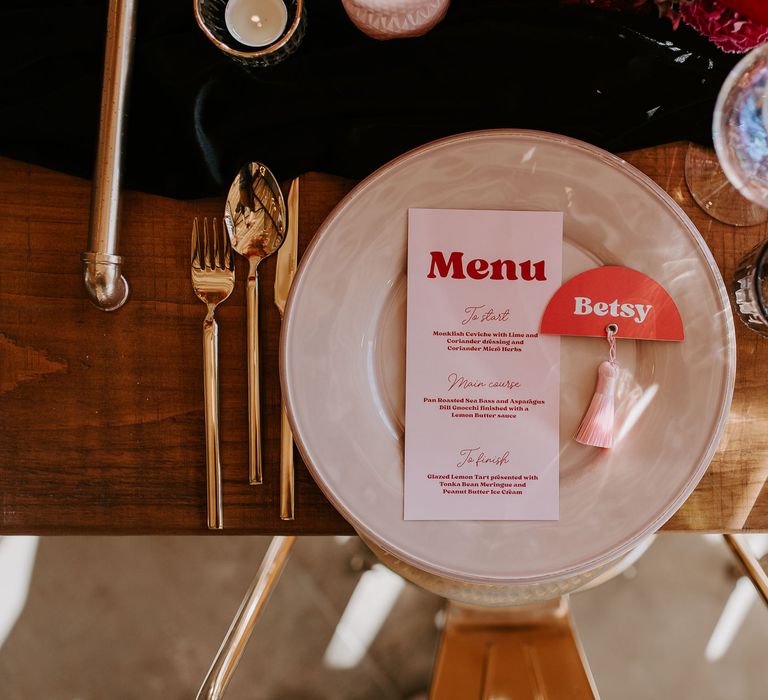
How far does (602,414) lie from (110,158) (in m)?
0.50

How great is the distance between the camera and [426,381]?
1.77ft

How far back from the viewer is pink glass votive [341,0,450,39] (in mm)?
544

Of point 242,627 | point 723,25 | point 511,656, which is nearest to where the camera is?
point 723,25

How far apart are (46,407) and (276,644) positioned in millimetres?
780

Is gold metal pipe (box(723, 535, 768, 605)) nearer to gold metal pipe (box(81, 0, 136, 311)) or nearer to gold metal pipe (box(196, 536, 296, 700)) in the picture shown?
gold metal pipe (box(196, 536, 296, 700))

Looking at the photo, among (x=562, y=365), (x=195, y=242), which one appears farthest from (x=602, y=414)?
(x=195, y=242)

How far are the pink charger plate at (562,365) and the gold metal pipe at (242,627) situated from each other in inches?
10.7

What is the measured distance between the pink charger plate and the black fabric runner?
77 mm

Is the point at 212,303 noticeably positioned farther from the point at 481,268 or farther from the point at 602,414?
the point at 602,414

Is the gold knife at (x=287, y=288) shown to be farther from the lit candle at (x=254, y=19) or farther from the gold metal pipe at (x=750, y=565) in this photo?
the gold metal pipe at (x=750, y=565)

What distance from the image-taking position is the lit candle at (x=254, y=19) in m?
0.59

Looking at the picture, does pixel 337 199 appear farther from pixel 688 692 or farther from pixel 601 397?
pixel 688 692

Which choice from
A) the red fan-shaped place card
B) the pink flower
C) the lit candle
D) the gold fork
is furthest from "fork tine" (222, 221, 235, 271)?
the pink flower

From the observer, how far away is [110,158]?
55cm
